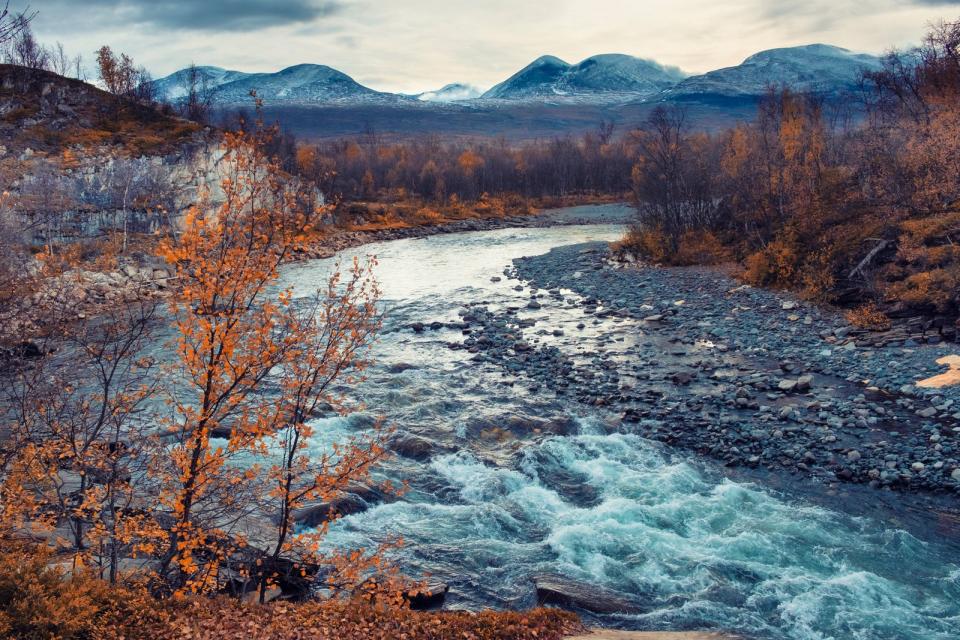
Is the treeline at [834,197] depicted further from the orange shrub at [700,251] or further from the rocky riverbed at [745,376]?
the rocky riverbed at [745,376]

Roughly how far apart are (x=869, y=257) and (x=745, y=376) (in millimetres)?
10913

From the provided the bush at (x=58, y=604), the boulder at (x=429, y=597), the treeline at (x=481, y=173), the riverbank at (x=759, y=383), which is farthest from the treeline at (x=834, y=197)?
the treeline at (x=481, y=173)

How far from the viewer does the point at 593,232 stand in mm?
63875

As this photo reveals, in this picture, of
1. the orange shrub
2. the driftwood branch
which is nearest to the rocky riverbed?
the driftwood branch

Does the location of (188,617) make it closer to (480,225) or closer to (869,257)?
(869,257)

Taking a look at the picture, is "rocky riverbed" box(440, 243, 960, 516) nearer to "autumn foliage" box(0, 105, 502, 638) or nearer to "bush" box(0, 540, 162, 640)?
"autumn foliage" box(0, 105, 502, 638)

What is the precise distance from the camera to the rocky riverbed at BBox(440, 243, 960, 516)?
548 inches

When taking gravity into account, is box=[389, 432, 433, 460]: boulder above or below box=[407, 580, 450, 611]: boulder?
above

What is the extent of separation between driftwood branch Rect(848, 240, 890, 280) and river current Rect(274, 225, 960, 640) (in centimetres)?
1491

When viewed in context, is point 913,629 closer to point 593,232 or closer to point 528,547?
point 528,547

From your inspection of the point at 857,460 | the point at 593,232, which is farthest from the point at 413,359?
the point at 593,232

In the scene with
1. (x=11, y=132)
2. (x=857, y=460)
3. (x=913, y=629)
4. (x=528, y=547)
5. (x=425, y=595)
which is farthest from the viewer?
(x=11, y=132)

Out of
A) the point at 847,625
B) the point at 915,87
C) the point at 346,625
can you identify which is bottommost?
the point at 847,625

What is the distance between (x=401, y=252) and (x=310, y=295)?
73.5 feet
